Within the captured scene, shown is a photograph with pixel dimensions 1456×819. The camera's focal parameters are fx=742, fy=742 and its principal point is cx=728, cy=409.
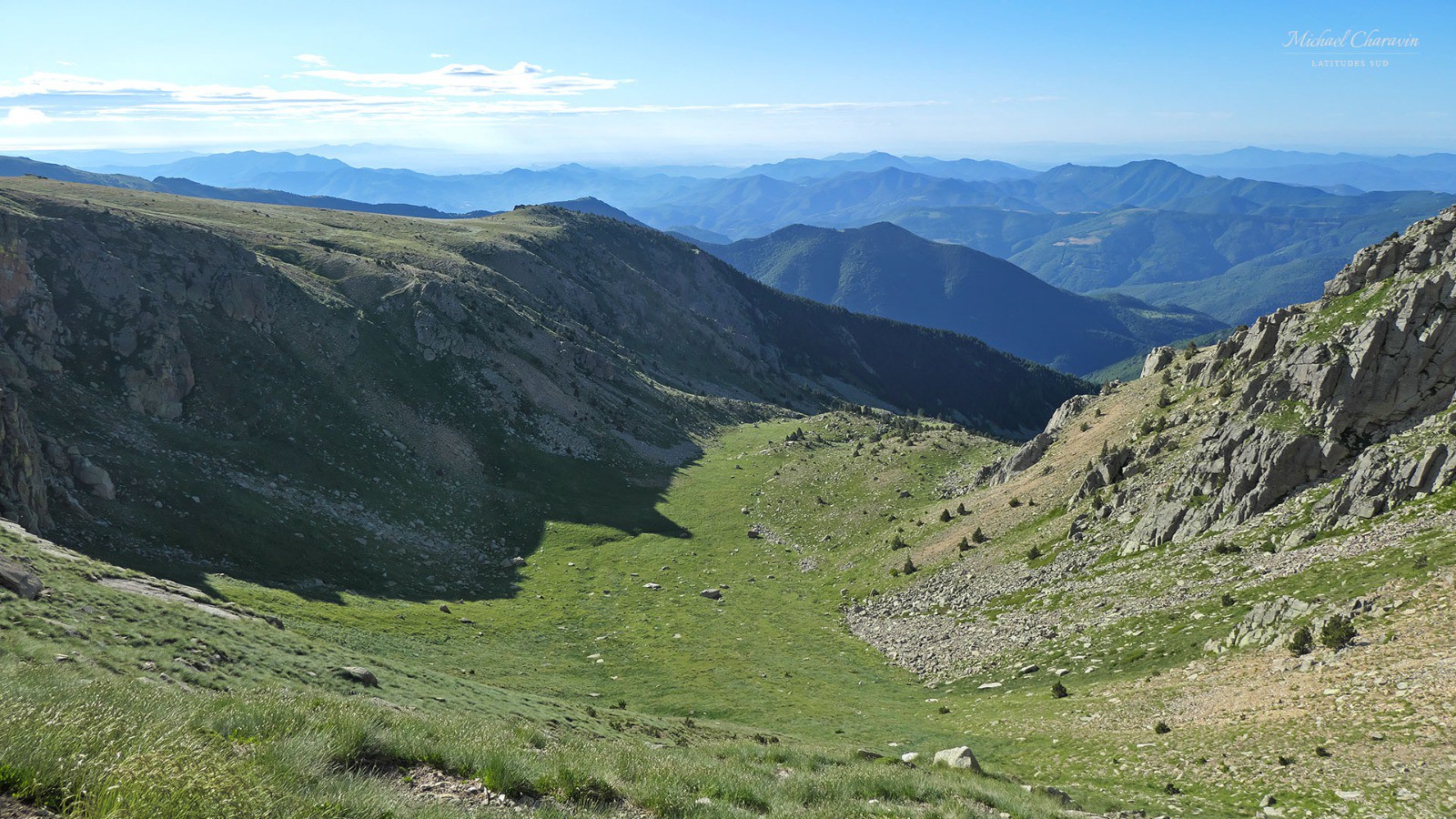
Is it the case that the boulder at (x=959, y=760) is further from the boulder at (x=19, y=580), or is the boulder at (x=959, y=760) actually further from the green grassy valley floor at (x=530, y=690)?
the boulder at (x=19, y=580)

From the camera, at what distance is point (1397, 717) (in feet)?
71.9

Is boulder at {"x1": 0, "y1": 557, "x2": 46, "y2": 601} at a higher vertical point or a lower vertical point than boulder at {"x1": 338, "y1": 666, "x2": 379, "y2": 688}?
higher

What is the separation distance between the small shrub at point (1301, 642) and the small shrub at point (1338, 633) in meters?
0.41

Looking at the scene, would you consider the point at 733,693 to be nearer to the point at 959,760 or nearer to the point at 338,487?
the point at 959,760

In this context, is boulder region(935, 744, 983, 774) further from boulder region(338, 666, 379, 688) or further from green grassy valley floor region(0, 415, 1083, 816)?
boulder region(338, 666, 379, 688)

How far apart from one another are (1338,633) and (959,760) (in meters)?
15.3

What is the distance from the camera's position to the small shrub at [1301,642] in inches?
1071

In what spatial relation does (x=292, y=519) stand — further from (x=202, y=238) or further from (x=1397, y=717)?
(x=1397, y=717)

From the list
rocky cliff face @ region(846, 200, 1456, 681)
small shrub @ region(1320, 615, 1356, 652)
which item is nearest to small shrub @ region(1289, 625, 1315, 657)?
small shrub @ region(1320, 615, 1356, 652)

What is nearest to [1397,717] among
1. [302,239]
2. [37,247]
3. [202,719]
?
[202,719]

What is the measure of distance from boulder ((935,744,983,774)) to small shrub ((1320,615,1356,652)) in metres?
14.1

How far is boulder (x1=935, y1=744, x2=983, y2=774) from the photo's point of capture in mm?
22750

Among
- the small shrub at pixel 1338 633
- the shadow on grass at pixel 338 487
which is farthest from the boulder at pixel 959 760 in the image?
the shadow on grass at pixel 338 487

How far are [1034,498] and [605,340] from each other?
3866 inches
